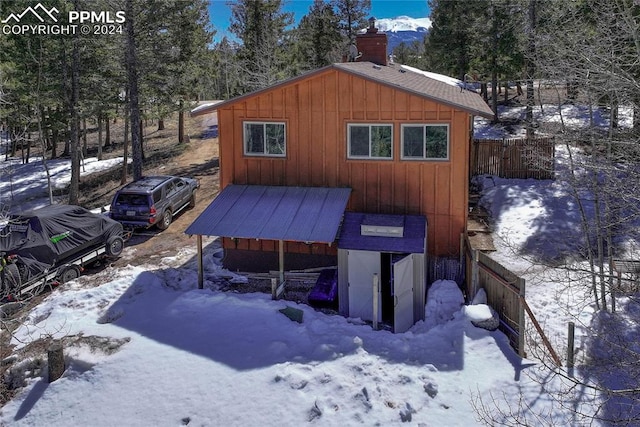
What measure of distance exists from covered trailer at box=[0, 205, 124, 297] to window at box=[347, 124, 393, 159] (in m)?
7.48

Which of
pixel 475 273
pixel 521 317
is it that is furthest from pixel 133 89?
pixel 521 317

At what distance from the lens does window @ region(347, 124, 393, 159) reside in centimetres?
1400

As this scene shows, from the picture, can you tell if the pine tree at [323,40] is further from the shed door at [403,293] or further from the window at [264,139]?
the shed door at [403,293]

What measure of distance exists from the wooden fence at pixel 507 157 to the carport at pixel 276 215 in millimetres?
10775

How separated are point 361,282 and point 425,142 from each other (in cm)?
410

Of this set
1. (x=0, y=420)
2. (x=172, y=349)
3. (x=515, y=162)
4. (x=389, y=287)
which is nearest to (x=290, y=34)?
(x=515, y=162)

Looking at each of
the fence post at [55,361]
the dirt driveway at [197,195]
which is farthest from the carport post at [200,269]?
the fence post at [55,361]

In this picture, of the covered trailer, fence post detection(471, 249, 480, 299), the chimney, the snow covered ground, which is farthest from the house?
the chimney

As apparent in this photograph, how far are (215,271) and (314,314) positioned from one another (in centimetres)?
436

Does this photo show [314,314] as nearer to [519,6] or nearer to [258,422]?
[258,422]

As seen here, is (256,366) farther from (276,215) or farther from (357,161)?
(357,161)

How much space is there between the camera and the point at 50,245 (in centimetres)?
1323

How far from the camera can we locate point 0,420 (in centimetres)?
855

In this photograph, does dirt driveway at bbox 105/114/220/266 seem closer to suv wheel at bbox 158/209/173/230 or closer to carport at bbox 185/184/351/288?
suv wheel at bbox 158/209/173/230
